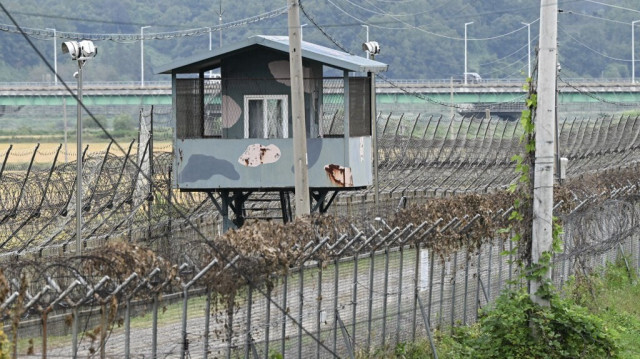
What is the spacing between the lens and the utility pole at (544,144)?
1725cm

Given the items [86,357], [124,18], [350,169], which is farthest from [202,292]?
[124,18]

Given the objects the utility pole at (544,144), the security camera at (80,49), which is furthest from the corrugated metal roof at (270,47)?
the utility pole at (544,144)

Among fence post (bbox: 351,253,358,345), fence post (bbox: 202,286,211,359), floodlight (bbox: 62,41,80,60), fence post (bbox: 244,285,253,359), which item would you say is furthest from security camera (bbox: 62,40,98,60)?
fence post (bbox: 202,286,211,359)

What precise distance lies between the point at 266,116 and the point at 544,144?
1069cm

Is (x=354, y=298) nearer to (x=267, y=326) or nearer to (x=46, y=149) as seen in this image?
(x=267, y=326)

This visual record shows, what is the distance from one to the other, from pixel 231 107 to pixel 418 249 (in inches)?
384

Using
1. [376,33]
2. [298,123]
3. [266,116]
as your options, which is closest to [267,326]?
[298,123]

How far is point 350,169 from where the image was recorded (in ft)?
87.1

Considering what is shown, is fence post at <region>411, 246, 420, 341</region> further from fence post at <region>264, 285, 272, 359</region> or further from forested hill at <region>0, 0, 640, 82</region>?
forested hill at <region>0, 0, 640, 82</region>

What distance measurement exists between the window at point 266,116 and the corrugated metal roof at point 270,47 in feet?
3.41

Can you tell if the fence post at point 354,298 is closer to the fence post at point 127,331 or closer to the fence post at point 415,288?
the fence post at point 415,288

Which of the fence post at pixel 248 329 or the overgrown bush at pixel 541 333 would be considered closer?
the fence post at pixel 248 329

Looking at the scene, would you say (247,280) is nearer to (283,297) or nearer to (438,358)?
(283,297)

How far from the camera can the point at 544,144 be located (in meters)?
17.3
